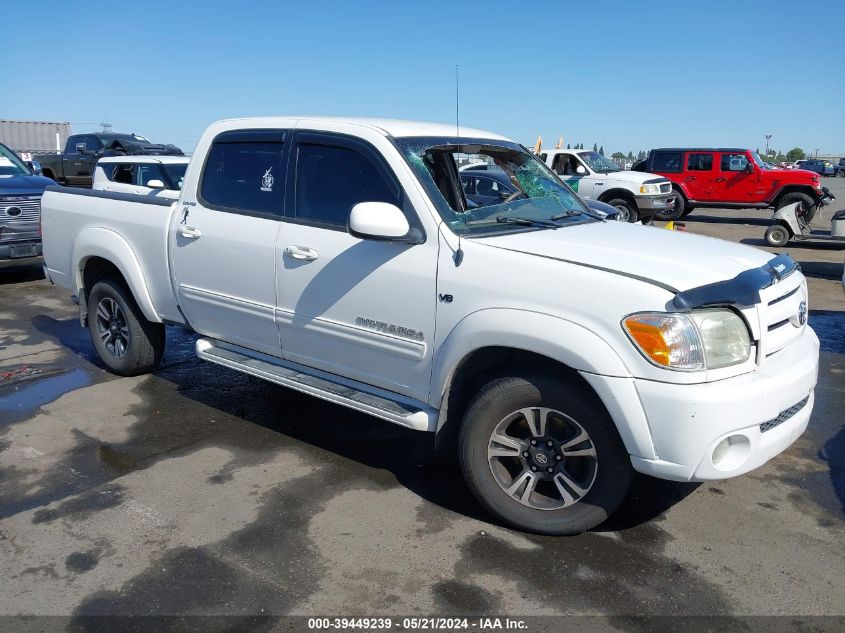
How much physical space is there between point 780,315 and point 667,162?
1901 cm

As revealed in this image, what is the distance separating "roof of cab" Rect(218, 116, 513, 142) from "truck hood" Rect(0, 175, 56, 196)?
21.9ft

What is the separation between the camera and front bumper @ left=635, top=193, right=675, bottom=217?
1809cm

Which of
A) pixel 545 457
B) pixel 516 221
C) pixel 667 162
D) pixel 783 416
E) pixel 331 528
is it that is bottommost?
pixel 331 528

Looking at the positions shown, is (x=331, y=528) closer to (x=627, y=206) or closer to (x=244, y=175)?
(x=244, y=175)

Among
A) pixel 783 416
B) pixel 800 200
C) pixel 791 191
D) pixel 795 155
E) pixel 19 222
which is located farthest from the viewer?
pixel 795 155

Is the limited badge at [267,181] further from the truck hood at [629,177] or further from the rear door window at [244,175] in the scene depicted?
the truck hood at [629,177]

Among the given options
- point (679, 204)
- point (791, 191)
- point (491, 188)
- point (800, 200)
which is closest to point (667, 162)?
point (679, 204)

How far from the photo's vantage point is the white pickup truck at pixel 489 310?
3215 mm

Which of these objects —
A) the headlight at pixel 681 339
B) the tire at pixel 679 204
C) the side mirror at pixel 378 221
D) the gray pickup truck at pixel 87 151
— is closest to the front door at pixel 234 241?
the side mirror at pixel 378 221

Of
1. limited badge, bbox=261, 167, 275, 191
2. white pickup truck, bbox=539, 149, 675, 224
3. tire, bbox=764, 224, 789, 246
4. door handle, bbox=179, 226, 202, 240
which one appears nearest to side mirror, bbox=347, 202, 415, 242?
limited badge, bbox=261, 167, 275, 191

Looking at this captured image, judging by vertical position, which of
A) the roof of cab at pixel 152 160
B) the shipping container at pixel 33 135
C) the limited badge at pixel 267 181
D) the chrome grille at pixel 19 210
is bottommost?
the chrome grille at pixel 19 210

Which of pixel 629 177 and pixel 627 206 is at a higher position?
pixel 629 177

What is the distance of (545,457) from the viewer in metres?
3.59

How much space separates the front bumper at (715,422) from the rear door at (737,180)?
1876cm
